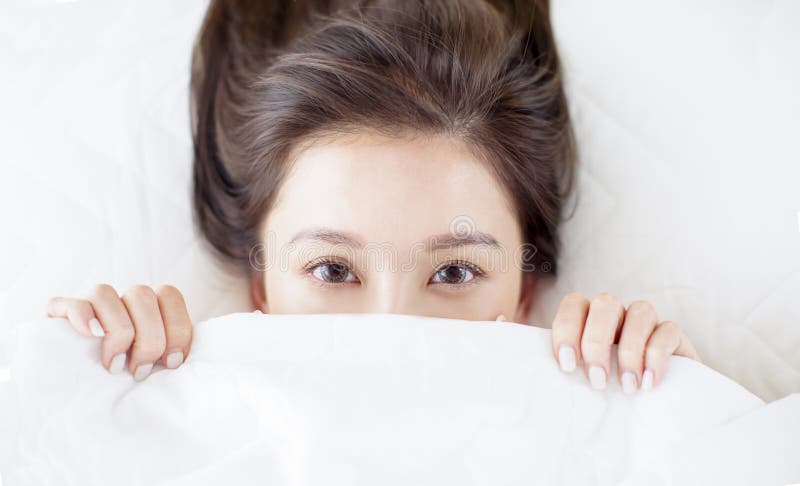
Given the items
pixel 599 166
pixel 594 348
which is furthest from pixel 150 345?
pixel 599 166

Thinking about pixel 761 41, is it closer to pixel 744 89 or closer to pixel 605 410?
pixel 744 89

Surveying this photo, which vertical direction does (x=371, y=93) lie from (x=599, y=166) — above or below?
above

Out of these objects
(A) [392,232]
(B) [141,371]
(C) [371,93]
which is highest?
(C) [371,93]

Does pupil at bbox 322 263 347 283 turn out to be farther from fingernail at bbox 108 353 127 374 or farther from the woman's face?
fingernail at bbox 108 353 127 374

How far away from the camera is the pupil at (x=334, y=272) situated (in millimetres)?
929

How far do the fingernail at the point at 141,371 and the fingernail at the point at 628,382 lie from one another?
0.51 meters

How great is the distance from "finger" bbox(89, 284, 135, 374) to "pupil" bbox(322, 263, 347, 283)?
0.81 ft

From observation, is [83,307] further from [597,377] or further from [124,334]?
[597,377]

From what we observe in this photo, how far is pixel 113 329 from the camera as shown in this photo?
0.78 metres

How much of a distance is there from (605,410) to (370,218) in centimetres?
34

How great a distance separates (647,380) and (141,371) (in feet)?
1.76

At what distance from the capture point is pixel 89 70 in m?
1.06

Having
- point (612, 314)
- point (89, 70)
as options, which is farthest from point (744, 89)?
point (89, 70)

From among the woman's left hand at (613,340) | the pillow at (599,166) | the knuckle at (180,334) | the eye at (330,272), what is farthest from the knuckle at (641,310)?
the knuckle at (180,334)
